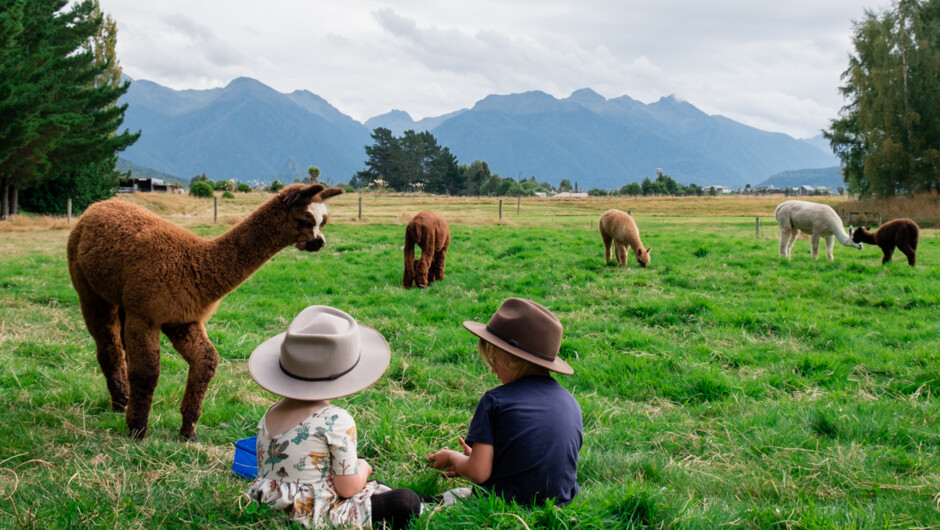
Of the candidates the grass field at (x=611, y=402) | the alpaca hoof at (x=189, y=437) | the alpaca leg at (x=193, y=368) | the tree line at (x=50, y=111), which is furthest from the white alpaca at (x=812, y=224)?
the tree line at (x=50, y=111)

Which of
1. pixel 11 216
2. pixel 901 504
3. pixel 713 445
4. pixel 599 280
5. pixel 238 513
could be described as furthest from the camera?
pixel 11 216

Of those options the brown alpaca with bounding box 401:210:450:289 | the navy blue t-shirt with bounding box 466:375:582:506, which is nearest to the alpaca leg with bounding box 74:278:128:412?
the navy blue t-shirt with bounding box 466:375:582:506

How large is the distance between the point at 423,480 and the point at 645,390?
9.00 ft

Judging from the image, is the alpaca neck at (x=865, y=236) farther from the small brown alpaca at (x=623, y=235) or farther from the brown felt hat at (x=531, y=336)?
the brown felt hat at (x=531, y=336)

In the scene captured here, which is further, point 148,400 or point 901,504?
point 148,400

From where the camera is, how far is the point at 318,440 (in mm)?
2664

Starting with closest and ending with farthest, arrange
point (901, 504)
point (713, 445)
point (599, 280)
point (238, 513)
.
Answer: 1. point (238, 513)
2. point (901, 504)
3. point (713, 445)
4. point (599, 280)

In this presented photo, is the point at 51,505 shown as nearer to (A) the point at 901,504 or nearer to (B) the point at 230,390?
(B) the point at 230,390

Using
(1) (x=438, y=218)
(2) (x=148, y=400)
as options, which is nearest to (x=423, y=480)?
(2) (x=148, y=400)

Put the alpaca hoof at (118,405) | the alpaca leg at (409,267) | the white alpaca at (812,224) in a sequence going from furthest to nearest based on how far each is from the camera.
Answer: the white alpaca at (812,224) < the alpaca leg at (409,267) < the alpaca hoof at (118,405)

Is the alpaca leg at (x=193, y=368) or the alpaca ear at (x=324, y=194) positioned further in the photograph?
the alpaca ear at (x=324, y=194)

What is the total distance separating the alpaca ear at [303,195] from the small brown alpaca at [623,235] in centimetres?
919

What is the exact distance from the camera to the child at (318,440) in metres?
2.66

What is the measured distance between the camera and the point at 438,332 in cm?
728
